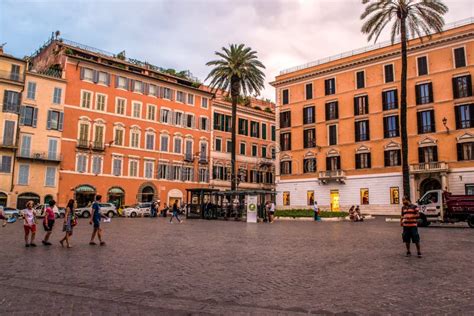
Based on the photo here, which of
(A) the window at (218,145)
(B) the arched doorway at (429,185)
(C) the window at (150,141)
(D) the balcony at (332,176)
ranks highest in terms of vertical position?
(A) the window at (218,145)

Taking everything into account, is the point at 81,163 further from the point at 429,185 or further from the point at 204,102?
the point at 429,185

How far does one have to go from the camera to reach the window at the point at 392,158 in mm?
43125

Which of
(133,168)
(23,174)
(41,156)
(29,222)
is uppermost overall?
(41,156)

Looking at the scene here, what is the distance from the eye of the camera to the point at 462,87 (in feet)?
131

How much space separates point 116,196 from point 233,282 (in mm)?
43234

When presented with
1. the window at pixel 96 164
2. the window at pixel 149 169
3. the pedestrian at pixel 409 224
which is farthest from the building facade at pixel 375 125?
the pedestrian at pixel 409 224

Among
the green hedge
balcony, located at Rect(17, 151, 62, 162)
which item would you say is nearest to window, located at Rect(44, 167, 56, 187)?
balcony, located at Rect(17, 151, 62, 162)

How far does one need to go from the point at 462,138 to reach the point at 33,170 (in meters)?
44.1

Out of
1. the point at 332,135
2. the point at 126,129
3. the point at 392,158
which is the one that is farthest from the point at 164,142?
the point at 392,158

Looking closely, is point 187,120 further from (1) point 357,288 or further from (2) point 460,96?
(1) point 357,288

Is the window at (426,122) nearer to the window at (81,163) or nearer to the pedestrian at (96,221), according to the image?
the window at (81,163)

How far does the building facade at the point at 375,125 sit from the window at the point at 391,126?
0.36ft

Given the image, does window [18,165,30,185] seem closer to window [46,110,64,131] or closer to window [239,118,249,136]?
window [46,110,64,131]

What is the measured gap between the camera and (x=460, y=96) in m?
40.0
